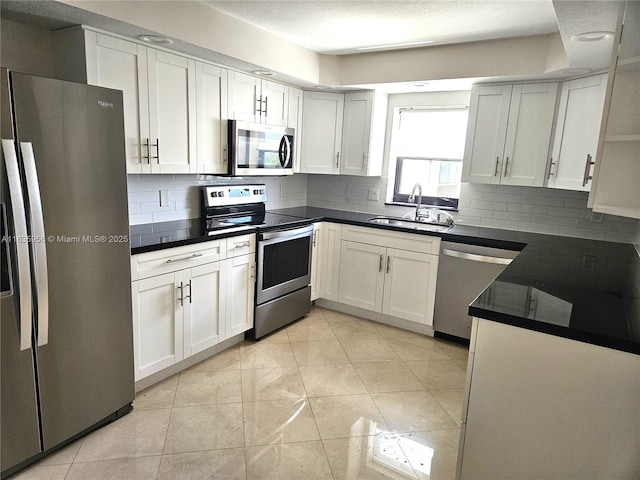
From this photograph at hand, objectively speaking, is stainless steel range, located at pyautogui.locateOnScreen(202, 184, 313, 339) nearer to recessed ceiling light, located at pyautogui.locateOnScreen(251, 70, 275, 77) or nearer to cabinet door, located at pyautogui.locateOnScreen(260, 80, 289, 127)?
cabinet door, located at pyautogui.locateOnScreen(260, 80, 289, 127)

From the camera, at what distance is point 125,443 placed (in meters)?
2.15

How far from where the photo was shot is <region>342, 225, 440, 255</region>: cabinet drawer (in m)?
3.45

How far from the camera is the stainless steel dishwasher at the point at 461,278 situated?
10.4ft

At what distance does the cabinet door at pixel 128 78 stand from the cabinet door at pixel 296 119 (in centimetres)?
153

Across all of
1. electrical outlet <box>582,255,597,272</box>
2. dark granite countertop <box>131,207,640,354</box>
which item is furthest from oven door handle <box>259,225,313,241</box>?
electrical outlet <box>582,255,597,272</box>

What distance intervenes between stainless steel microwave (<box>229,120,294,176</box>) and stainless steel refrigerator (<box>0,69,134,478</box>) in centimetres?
121

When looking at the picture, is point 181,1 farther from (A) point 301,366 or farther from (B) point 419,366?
(B) point 419,366

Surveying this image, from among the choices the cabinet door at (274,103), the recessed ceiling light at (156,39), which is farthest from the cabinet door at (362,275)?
the recessed ceiling light at (156,39)

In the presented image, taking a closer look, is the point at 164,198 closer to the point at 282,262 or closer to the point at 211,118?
the point at 211,118

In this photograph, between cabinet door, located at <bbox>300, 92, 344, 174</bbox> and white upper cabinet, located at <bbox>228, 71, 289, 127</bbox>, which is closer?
white upper cabinet, located at <bbox>228, 71, 289, 127</bbox>

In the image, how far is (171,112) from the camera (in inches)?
110

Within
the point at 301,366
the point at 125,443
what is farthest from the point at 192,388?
the point at 301,366

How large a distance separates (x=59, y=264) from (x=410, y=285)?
2.65 metres

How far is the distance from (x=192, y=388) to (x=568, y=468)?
2.11m
